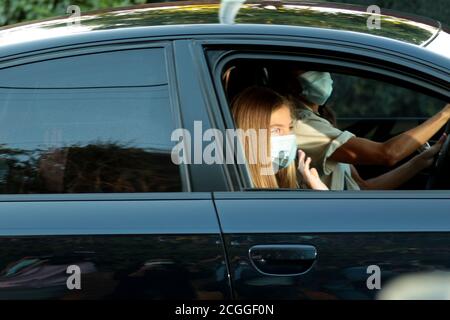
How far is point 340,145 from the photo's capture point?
3264 mm

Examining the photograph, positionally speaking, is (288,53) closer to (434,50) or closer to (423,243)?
(434,50)

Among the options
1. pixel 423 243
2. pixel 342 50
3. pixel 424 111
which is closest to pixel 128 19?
pixel 342 50

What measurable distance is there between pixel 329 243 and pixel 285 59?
1.92 ft

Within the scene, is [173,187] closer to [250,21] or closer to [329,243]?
[329,243]

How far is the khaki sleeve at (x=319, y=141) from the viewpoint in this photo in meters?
3.23

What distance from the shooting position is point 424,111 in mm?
5832

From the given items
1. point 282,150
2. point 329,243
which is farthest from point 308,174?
point 329,243

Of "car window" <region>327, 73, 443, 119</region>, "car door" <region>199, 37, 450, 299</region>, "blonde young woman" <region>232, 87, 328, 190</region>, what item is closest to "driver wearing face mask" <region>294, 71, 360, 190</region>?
"blonde young woman" <region>232, 87, 328, 190</region>

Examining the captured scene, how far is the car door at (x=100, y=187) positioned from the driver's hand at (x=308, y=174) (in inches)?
21.7

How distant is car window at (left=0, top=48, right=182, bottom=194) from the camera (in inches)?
104

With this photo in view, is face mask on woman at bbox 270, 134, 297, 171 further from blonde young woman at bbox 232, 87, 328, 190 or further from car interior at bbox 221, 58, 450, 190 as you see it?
car interior at bbox 221, 58, 450, 190

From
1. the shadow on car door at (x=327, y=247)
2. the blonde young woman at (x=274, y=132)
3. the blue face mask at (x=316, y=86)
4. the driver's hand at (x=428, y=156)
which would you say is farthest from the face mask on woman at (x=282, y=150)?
the driver's hand at (x=428, y=156)

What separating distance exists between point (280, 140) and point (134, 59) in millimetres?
614

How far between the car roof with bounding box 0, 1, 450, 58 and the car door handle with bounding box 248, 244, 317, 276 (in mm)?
715
